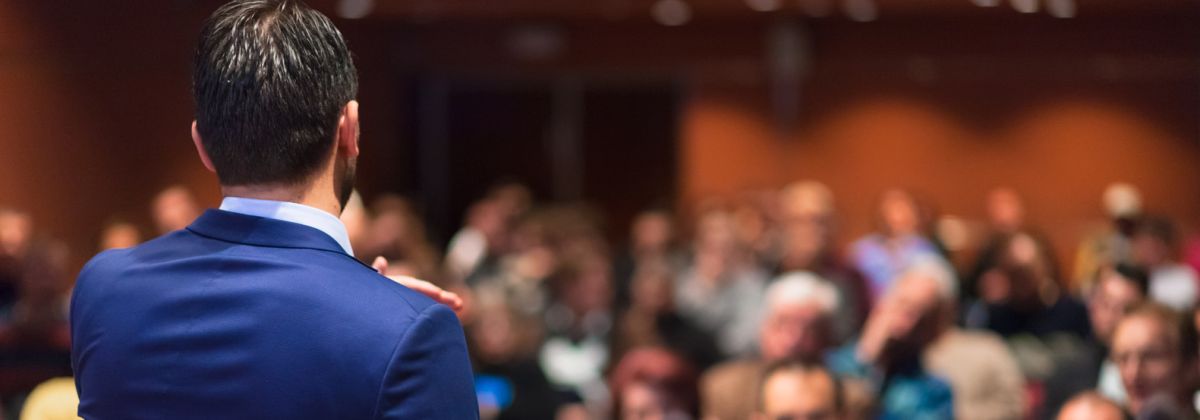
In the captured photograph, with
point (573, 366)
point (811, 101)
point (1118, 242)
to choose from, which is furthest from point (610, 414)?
point (811, 101)

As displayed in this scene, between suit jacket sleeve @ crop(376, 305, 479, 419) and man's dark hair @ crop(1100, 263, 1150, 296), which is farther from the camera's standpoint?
man's dark hair @ crop(1100, 263, 1150, 296)

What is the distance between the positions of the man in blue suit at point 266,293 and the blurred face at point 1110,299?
3156 millimetres

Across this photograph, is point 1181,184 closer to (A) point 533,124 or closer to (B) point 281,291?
(A) point 533,124

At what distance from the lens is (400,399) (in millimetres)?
944

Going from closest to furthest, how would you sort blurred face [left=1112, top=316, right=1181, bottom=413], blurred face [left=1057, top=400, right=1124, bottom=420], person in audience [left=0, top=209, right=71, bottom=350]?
person in audience [left=0, top=209, right=71, bottom=350]
blurred face [left=1057, top=400, right=1124, bottom=420]
blurred face [left=1112, top=316, right=1181, bottom=413]

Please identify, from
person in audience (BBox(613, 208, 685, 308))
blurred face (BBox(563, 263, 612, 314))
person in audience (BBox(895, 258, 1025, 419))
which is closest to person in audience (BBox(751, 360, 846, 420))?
person in audience (BBox(895, 258, 1025, 419))

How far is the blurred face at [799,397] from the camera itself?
3014 millimetres

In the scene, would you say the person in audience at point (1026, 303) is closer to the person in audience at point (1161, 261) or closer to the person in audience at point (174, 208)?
the person in audience at point (1161, 261)

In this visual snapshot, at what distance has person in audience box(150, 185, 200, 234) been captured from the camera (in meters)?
1.61

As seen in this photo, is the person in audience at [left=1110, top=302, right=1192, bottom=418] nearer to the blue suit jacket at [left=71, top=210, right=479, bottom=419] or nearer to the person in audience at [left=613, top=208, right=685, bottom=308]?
the blue suit jacket at [left=71, top=210, right=479, bottom=419]

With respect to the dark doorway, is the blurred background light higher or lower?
higher

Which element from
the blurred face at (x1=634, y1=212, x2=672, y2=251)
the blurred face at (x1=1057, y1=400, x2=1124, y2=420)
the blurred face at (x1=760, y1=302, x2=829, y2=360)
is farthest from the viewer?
the blurred face at (x1=634, y1=212, x2=672, y2=251)

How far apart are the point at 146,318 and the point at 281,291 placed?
0.37 feet

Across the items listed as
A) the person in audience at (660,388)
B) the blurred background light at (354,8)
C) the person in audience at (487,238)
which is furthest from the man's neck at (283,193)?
the person in audience at (487,238)
